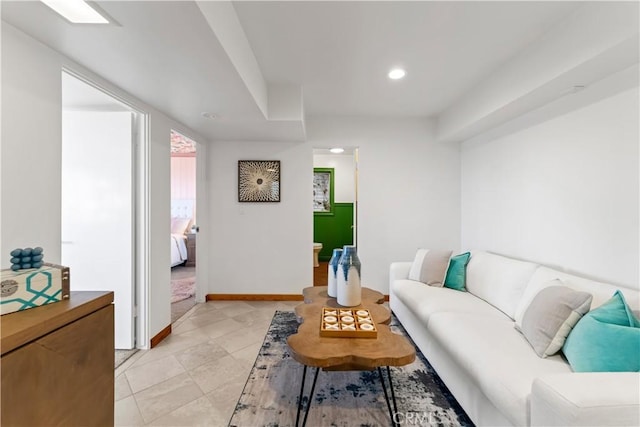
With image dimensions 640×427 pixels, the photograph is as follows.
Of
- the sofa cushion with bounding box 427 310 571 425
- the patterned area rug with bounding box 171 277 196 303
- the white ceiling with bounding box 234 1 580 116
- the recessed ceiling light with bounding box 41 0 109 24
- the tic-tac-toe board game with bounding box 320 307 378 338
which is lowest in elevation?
the patterned area rug with bounding box 171 277 196 303

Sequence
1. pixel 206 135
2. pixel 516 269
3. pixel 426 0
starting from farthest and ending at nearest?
pixel 206 135
pixel 516 269
pixel 426 0

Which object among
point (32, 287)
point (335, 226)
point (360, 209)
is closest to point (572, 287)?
point (360, 209)

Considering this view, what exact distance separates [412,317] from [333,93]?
241 cm

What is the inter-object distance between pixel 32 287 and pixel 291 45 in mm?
2097

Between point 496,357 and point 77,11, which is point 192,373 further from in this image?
point 77,11

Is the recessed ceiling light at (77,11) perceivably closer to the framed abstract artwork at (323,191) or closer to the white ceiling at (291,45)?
the white ceiling at (291,45)

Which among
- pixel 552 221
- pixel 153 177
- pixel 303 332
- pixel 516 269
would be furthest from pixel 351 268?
pixel 153 177

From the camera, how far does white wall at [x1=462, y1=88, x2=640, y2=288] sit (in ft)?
5.86

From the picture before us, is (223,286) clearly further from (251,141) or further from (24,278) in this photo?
(24,278)

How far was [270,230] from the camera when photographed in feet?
12.7

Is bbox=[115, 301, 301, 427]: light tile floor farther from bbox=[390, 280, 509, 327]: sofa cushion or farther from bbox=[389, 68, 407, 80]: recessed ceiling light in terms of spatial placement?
bbox=[389, 68, 407, 80]: recessed ceiling light

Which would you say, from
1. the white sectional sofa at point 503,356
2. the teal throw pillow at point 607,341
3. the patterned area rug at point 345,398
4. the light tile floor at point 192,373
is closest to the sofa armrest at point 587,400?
the white sectional sofa at point 503,356

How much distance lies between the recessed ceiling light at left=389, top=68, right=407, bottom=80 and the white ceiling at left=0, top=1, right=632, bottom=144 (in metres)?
0.06

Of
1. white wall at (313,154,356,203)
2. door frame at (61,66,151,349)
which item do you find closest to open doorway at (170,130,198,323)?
door frame at (61,66,151,349)
